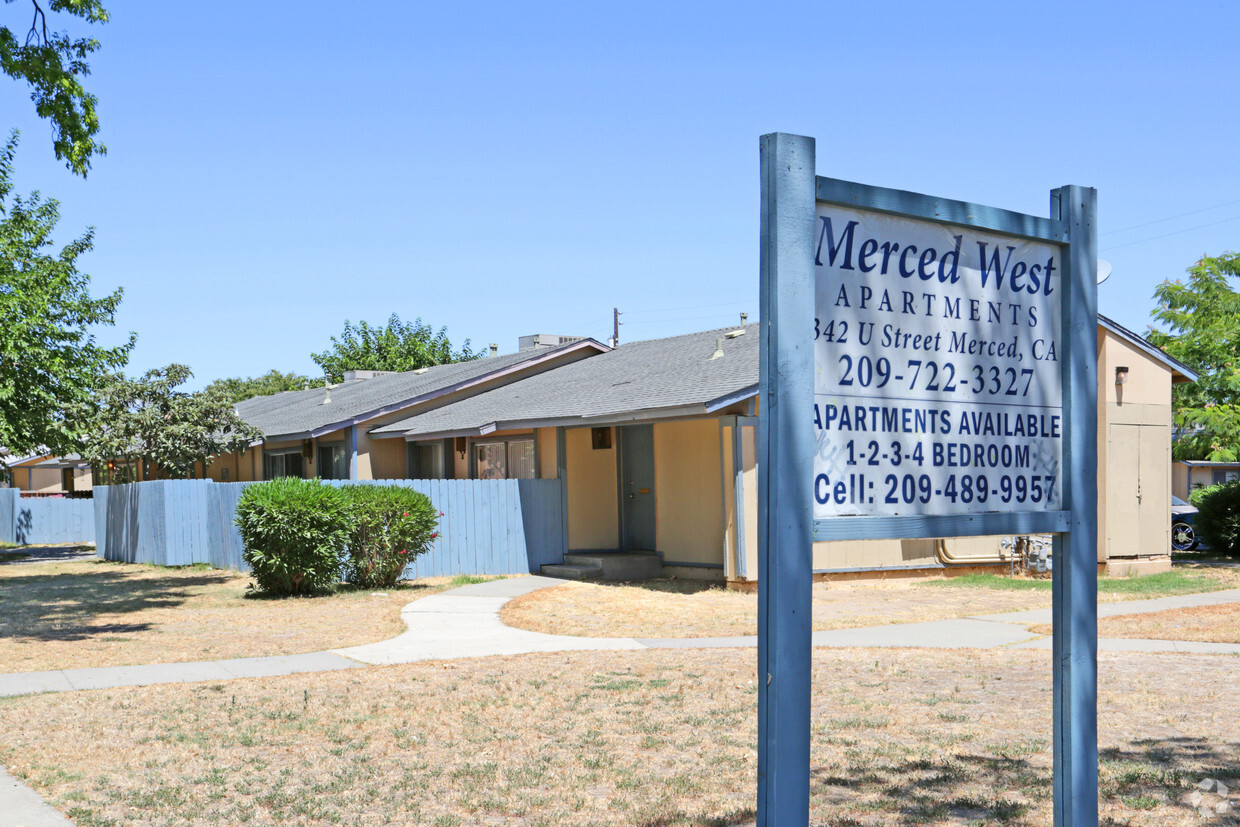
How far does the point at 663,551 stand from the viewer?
766 inches

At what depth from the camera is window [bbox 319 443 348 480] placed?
982 inches

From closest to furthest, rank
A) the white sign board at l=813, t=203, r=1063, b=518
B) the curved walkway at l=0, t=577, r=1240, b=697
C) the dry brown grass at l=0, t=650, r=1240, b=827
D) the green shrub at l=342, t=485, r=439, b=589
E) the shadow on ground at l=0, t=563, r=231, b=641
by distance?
the white sign board at l=813, t=203, r=1063, b=518 < the dry brown grass at l=0, t=650, r=1240, b=827 < the curved walkway at l=0, t=577, r=1240, b=697 < the shadow on ground at l=0, t=563, r=231, b=641 < the green shrub at l=342, t=485, r=439, b=589

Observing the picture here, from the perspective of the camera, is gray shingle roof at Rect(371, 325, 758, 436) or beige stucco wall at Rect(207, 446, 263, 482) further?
beige stucco wall at Rect(207, 446, 263, 482)

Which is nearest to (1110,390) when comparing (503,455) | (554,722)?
(503,455)

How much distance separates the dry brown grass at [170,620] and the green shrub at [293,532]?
0.43 m

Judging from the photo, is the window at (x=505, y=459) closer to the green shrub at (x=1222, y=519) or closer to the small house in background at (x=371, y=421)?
the small house in background at (x=371, y=421)

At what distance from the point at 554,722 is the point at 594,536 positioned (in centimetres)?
1254

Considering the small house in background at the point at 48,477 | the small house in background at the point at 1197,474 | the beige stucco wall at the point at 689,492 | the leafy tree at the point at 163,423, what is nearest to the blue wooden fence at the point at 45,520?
the leafy tree at the point at 163,423

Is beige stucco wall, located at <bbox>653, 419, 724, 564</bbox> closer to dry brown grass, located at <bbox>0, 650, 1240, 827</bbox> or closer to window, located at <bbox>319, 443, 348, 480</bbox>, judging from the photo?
dry brown grass, located at <bbox>0, 650, 1240, 827</bbox>

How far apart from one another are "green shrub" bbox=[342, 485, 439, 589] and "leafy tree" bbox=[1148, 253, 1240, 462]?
15.4 meters

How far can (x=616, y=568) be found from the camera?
1916 centimetres

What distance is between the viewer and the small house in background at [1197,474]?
41.8 meters

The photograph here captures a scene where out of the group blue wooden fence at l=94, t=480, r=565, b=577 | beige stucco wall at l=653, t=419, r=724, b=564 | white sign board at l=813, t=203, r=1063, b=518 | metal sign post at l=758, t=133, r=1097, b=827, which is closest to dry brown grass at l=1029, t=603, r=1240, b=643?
beige stucco wall at l=653, t=419, r=724, b=564

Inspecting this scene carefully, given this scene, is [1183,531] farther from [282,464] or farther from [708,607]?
[282,464]
